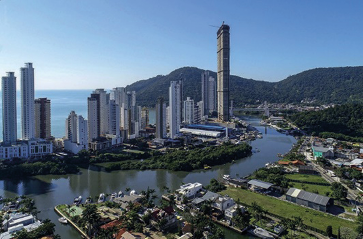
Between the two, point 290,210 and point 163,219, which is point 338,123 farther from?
point 163,219

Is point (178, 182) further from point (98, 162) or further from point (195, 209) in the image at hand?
point (98, 162)

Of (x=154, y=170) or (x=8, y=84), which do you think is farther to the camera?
(x=8, y=84)

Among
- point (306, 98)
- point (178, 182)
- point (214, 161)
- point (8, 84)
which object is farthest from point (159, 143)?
point (306, 98)

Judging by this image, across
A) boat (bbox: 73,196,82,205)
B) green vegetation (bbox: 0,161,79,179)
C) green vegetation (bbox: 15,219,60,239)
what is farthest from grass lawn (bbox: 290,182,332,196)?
green vegetation (bbox: 0,161,79,179)

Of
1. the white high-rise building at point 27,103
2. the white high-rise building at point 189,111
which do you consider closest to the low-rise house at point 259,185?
the white high-rise building at point 27,103

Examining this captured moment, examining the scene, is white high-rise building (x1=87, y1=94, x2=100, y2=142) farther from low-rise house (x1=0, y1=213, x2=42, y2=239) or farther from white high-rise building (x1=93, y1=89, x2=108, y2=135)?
low-rise house (x1=0, y1=213, x2=42, y2=239)
